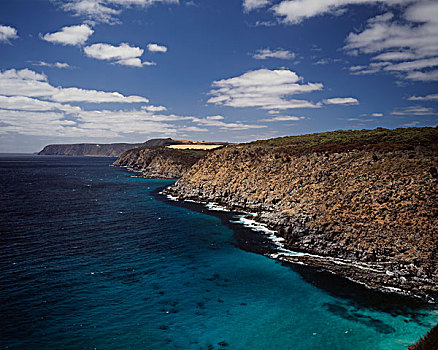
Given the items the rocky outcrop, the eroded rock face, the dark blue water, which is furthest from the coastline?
the rocky outcrop

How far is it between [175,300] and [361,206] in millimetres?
34179

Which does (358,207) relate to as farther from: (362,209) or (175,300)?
(175,300)

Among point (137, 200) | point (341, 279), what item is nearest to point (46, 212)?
point (137, 200)

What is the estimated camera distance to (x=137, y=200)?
89.9 meters

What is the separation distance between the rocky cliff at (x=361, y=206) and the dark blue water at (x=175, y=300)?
5473 mm

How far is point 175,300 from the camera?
1240 inches

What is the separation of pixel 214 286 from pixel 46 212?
187 feet

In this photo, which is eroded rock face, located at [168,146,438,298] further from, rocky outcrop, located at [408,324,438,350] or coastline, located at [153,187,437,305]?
rocky outcrop, located at [408,324,438,350]

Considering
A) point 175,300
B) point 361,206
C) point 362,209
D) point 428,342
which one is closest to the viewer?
point 428,342

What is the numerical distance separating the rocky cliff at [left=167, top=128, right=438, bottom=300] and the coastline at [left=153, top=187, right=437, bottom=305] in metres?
0.17

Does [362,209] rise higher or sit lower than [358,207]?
lower

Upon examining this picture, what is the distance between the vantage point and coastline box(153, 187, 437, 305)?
3322cm

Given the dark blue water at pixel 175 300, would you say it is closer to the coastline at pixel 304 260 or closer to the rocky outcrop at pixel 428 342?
the rocky outcrop at pixel 428 342

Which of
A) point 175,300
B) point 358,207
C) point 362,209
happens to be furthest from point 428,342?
point 358,207
